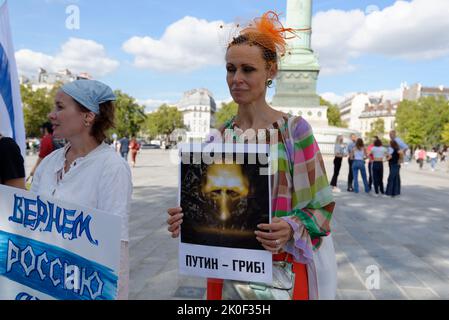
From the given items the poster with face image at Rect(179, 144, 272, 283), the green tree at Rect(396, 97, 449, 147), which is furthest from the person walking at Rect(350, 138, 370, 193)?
the green tree at Rect(396, 97, 449, 147)

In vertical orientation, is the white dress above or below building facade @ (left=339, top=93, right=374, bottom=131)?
below

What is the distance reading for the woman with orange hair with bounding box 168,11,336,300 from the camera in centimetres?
154

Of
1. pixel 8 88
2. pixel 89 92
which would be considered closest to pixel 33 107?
pixel 8 88

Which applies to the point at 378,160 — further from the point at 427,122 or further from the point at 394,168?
the point at 427,122

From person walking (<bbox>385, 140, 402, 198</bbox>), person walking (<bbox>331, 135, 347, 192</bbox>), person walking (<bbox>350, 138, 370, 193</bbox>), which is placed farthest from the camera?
person walking (<bbox>331, 135, 347, 192</bbox>)

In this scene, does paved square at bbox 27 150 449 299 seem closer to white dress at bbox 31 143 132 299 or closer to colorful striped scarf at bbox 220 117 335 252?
white dress at bbox 31 143 132 299

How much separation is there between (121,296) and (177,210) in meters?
0.64

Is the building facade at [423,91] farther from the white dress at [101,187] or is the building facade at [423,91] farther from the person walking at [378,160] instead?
the white dress at [101,187]

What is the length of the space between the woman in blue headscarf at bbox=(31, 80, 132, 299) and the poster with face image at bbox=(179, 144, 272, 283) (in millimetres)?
484

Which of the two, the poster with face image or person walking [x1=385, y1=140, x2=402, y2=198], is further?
person walking [x1=385, y1=140, x2=402, y2=198]

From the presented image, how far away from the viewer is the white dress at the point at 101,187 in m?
1.95

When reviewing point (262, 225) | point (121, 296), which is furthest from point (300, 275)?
point (121, 296)

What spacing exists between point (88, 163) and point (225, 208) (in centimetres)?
88

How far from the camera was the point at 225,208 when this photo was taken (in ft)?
4.95
